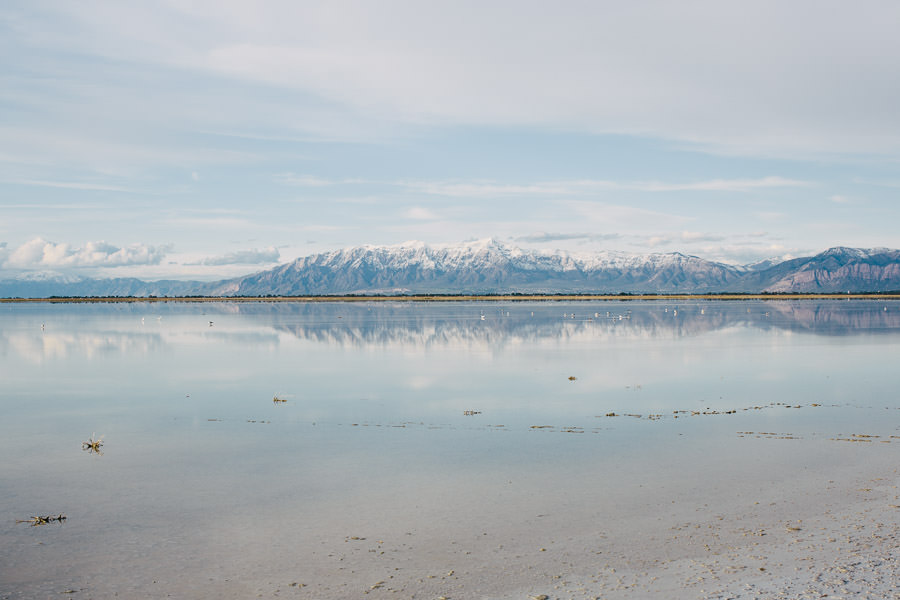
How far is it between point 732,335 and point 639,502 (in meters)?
50.9

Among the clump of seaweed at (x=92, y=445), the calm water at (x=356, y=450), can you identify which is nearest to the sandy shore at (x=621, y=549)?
the calm water at (x=356, y=450)

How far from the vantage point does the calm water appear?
1187cm

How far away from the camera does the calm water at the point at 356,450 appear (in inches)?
467

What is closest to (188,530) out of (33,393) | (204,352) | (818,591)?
(818,591)

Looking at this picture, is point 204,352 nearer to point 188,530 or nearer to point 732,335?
point 188,530

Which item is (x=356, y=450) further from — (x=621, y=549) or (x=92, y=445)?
(x=621, y=549)

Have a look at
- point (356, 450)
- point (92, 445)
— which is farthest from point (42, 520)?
point (356, 450)

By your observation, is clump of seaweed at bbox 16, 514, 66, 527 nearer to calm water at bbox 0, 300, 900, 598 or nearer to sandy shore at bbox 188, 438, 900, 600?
calm water at bbox 0, 300, 900, 598

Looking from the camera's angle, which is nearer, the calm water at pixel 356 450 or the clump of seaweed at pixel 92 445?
the calm water at pixel 356 450

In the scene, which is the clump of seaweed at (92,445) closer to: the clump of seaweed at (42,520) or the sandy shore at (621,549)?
the clump of seaweed at (42,520)

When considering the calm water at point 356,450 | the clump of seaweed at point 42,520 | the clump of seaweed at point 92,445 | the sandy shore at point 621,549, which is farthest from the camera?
the clump of seaweed at point 92,445

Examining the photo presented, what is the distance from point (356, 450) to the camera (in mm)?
18797

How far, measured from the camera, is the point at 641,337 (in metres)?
59.1

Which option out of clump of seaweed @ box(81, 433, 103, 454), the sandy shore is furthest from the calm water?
clump of seaweed @ box(81, 433, 103, 454)
